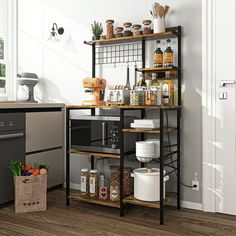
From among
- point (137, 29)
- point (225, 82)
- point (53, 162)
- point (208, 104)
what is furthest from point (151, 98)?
point (53, 162)

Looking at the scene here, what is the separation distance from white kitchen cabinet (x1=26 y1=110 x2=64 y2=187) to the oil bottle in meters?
1.22

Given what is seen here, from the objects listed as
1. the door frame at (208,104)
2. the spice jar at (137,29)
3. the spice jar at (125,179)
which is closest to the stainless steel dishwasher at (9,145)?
the spice jar at (125,179)

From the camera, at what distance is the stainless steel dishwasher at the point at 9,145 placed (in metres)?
2.67

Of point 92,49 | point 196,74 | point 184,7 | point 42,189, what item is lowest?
point 42,189

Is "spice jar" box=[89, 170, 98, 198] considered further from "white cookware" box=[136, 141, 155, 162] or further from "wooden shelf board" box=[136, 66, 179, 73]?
"wooden shelf board" box=[136, 66, 179, 73]

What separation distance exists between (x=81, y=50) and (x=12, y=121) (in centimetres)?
100

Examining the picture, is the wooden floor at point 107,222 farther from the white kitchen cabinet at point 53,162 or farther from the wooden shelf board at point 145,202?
the white kitchen cabinet at point 53,162

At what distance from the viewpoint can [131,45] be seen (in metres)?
2.95

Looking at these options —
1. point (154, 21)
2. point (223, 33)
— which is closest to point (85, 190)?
point (154, 21)

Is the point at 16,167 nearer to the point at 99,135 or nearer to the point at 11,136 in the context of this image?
the point at 11,136

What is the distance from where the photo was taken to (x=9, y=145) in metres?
2.74

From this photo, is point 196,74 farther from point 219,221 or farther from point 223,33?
point 219,221

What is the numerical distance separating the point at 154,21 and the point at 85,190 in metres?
1.56

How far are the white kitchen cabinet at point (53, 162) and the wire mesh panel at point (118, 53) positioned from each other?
3.36 ft
